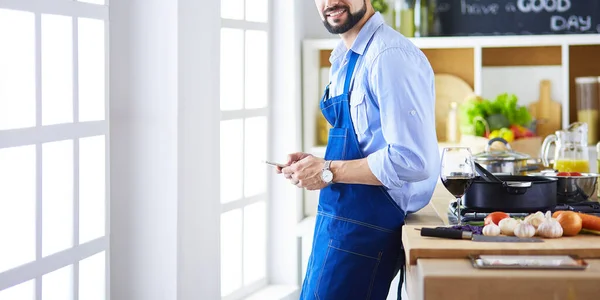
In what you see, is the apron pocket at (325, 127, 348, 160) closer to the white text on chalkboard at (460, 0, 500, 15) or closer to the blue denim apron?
the blue denim apron

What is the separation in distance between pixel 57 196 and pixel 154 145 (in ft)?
1.53

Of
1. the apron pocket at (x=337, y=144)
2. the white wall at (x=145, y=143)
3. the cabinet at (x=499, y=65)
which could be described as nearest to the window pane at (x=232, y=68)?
the cabinet at (x=499, y=65)

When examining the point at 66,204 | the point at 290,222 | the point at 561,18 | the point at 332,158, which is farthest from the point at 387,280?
the point at 561,18

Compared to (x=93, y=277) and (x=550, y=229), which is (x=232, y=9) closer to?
(x=93, y=277)

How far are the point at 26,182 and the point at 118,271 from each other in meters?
0.75

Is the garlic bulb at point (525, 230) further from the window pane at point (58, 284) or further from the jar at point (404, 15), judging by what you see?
the jar at point (404, 15)

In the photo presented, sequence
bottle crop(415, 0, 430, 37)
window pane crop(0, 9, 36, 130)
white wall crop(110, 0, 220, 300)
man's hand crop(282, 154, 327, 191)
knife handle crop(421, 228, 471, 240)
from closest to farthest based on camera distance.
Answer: knife handle crop(421, 228, 471, 240), window pane crop(0, 9, 36, 130), man's hand crop(282, 154, 327, 191), white wall crop(110, 0, 220, 300), bottle crop(415, 0, 430, 37)

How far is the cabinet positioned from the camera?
481cm

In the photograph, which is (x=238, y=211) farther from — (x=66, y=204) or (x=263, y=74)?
(x=66, y=204)

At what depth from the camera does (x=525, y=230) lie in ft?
6.93

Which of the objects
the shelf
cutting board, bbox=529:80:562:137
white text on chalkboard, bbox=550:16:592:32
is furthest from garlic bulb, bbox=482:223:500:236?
white text on chalkboard, bbox=550:16:592:32

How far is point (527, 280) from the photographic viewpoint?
180 cm

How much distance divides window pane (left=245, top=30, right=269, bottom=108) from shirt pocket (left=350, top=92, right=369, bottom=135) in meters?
1.83

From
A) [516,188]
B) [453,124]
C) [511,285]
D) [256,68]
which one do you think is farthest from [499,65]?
[511,285]
